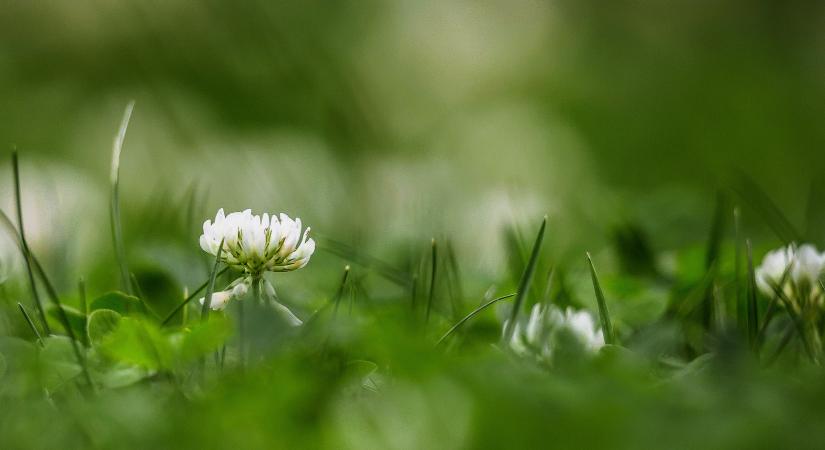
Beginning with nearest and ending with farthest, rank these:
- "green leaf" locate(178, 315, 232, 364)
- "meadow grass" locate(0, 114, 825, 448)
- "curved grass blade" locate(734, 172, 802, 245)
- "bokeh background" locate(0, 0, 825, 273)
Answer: "meadow grass" locate(0, 114, 825, 448), "green leaf" locate(178, 315, 232, 364), "curved grass blade" locate(734, 172, 802, 245), "bokeh background" locate(0, 0, 825, 273)

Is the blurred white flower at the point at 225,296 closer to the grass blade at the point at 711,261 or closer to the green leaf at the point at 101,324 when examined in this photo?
the green leaf at the point at 101,324

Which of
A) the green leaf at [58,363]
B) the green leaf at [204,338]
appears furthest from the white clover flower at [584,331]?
the green leaf at [58,363]

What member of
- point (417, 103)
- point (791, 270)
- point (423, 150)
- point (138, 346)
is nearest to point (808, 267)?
point (791, 270)

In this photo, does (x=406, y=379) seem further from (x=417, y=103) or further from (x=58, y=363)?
(x=417, y=103)

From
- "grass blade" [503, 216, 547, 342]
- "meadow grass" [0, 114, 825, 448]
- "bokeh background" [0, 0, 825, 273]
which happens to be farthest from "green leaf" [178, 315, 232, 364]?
"bokeh background" [0, 0, 825, 273]

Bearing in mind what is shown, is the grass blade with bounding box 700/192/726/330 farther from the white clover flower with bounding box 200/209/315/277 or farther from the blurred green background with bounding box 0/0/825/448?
the white clover flower with bounding box 200/209/315/277

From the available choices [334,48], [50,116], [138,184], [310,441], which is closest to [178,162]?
[138,184]
